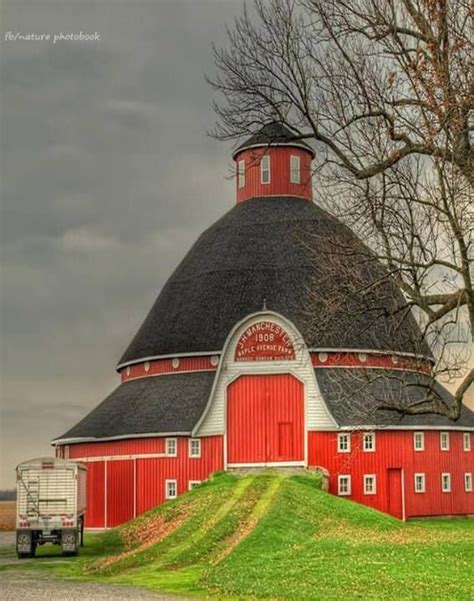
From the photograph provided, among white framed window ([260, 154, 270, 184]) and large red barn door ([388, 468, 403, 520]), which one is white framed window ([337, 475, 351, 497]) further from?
white framed window ([260, 154, 270, 184])

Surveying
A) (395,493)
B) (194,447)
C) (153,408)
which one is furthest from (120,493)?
(395,493)

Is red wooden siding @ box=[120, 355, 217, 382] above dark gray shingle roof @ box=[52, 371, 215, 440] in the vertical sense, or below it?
above

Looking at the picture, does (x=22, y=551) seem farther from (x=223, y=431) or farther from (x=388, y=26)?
(x=388, y=26)

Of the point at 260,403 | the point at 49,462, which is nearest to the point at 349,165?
the point at 49,462

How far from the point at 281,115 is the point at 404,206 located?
3311 mm

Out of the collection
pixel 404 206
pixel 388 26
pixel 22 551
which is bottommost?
pixel 22 551

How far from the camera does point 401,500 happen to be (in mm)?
39094

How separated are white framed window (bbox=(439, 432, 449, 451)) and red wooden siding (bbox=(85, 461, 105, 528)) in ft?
46.9

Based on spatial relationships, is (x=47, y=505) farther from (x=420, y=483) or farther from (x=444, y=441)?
(x=444, y=441)

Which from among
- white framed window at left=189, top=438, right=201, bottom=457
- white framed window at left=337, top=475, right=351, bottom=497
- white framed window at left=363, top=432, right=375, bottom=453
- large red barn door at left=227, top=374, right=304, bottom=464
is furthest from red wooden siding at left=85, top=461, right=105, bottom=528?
white framed window at left=363, top=432, right=375, bottom=453

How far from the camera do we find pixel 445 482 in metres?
40.7

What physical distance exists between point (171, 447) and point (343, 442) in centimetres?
716

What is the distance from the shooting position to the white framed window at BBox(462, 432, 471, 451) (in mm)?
41875

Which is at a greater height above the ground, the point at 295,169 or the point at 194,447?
the point at 295,169
